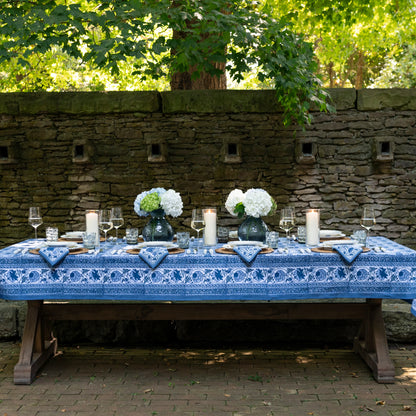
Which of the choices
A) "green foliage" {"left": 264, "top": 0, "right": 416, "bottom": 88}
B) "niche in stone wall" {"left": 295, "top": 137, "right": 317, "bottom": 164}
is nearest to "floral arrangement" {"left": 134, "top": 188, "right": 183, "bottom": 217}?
"niche in stone wall" {"left": 295, "top": 137, "right": 317, "bottom": 164}

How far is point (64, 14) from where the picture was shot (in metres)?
4.68

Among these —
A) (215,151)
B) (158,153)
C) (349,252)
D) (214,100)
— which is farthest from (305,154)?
(349,252)

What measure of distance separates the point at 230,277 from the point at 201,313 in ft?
1.60

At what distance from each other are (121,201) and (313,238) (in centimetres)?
287

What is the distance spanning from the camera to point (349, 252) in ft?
10.9

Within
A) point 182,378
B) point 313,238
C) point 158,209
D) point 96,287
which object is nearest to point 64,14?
point 158,209

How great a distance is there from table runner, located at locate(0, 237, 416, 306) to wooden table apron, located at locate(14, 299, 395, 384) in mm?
351

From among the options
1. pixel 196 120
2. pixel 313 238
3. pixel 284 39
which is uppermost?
pixel 284 39

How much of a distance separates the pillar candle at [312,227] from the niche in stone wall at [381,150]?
97.2 inches

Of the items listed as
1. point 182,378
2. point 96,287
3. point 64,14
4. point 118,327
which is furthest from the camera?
point 64,14

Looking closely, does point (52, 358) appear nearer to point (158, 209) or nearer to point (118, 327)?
point (118, 327)

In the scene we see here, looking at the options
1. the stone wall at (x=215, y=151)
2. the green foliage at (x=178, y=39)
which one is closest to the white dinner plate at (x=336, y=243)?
the green foliage at (x=178, y=39)

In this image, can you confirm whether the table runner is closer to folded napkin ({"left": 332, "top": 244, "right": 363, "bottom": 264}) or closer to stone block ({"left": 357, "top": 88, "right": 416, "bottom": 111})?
folded napkin ({"left": 332, "top": 244, "right": 363, "bottom": 264})

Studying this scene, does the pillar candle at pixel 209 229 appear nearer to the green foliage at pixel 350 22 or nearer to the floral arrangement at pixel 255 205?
the floral arrangement at pixel 255 205
